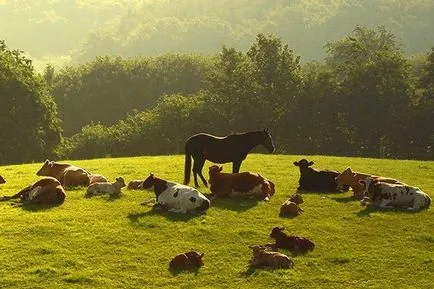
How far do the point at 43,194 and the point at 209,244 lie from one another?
6.62 meters

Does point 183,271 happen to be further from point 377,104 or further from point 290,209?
point 377,104

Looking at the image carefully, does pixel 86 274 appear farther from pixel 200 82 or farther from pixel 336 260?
pixel 200 82

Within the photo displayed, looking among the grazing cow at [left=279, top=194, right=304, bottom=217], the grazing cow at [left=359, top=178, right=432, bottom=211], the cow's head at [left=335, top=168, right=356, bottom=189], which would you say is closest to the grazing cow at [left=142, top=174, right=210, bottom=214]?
the grazing cow at [left=279, top=194, right=304, bottom=217]

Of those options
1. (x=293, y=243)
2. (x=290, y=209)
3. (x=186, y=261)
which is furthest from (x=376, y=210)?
(x=186, y=261)

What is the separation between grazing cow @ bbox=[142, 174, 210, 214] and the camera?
18.0 metres

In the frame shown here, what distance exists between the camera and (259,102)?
221ft

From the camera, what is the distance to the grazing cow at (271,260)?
13.9 metres

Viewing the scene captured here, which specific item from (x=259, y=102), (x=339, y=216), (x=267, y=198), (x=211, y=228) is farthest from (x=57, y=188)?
(x=259, y=102)

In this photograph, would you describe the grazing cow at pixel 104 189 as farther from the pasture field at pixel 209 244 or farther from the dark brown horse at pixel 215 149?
the dark brown horse at pixel 215 149

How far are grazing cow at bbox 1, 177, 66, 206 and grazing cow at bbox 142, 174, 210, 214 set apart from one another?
3.31 m

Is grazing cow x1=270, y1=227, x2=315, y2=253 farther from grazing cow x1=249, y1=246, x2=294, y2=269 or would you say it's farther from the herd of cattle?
grazing cow x1=249, y1=246, x2=294, y2=269

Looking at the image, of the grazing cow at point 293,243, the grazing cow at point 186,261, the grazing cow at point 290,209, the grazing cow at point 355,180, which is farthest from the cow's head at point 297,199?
the grazing cow at point 186,261

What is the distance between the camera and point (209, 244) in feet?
50.6

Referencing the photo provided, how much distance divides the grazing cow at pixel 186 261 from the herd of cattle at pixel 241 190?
2133 mm
